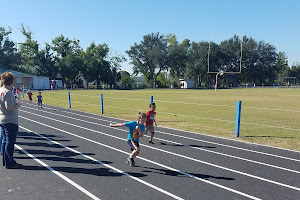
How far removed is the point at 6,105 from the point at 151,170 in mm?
3550

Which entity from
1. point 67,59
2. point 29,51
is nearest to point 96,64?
point 67,59

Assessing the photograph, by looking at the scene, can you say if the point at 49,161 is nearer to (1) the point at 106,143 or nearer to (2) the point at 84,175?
(2) the point at 84,175

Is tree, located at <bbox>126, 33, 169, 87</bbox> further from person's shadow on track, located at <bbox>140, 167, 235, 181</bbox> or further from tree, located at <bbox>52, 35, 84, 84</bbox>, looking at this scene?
person's shadow on track, located at <bbox>140, 167, 235, 181</bbox>

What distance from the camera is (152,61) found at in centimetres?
8019

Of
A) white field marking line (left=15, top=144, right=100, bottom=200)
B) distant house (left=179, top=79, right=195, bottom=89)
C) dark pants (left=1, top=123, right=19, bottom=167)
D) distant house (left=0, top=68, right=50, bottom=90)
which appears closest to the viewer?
white field marking line (left=15, top=144, right=100, bottom=200)

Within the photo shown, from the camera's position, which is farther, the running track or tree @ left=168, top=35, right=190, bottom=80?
tree @ left=168, top=35, right=190, bottom=80

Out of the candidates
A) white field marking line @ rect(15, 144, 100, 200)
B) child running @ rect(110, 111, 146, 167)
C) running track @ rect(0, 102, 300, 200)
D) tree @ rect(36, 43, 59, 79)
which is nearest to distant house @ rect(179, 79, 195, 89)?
tree @ rect(36, 43, 59, 79)

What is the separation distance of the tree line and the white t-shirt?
62.6 m

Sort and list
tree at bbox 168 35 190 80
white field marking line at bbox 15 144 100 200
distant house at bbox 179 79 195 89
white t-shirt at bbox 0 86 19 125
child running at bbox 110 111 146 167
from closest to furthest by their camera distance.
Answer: white field marking line at bbox 15 144 100 200 < white t-shirt at bbox 0 86 19 125 < child running at bbox 110 111 146 167 < distant house at bbox 179 79 195 89 < tree at bbox 168 35 190 80

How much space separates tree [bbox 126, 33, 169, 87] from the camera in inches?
3130

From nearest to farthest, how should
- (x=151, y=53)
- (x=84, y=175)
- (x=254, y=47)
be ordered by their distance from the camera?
(x=84, y=175)
(x=151, y=53)
(x=254, y=47)

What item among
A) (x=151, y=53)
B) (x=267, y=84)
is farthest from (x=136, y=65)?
(x=267, y=84)

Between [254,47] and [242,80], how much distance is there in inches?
485

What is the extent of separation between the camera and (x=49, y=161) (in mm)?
6316
